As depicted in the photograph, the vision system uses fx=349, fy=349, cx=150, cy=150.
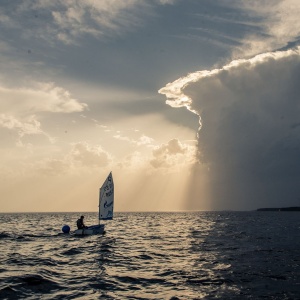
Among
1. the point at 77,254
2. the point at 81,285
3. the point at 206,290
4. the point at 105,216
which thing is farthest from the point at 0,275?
the point at 105,216

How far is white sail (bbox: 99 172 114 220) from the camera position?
47.3 m

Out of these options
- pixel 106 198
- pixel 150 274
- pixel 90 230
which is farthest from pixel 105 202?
pixel 150 274

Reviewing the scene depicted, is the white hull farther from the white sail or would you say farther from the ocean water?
the ocean water

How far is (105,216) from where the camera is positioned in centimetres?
4850

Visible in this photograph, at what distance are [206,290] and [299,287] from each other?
185 inches

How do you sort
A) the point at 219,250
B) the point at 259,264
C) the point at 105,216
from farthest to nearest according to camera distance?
the point at 105,216 → the point at 219,250 → the point at 259,264

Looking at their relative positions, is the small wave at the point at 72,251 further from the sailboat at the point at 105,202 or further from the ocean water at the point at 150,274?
the sailboat at the point at 105,202

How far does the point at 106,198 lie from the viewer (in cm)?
4809

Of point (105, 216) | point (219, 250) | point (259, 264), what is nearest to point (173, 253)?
point (219, 250)

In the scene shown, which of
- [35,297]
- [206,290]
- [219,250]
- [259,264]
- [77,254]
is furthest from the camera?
[219,250]

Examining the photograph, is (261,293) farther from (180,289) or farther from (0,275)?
(0,275)

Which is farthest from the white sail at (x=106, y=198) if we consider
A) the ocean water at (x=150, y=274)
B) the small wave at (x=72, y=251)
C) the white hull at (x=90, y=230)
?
the ocean water at (x=150, y=274)

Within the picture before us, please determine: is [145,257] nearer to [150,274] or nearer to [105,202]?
[150,274]

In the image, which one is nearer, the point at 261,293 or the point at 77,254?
the point at 261,293
